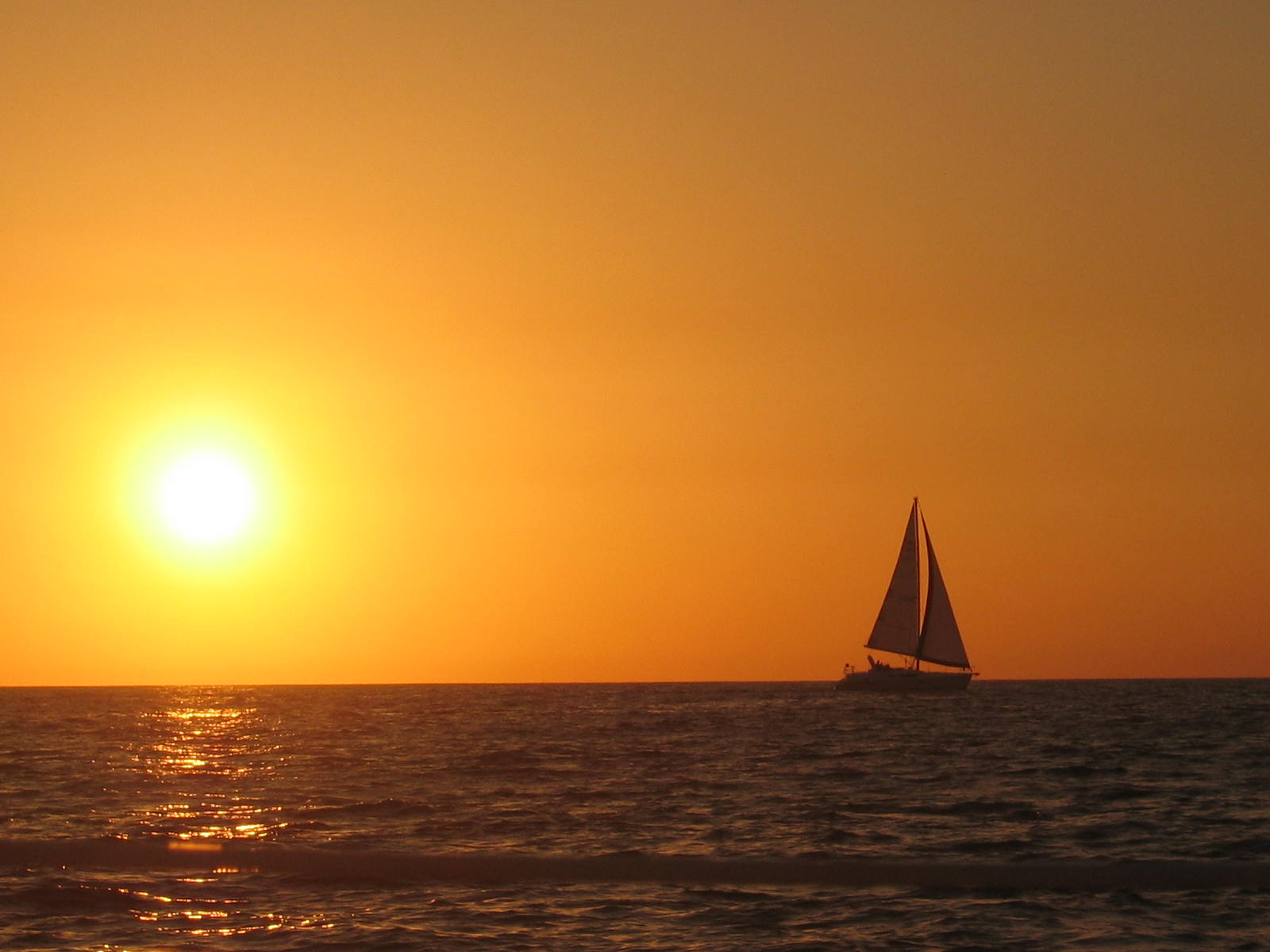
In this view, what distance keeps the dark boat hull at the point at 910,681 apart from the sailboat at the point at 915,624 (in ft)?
0.21

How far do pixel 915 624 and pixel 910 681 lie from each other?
473 cm

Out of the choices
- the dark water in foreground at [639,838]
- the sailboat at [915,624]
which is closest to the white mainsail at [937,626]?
the sailboat at [915,624]

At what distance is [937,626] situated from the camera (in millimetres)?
120562

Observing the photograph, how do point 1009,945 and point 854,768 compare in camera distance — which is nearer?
point 1009,945

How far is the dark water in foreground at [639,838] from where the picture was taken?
17.6 m

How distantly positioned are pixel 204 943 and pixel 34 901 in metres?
3.85

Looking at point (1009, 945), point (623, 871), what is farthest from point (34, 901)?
point (1009, 945)

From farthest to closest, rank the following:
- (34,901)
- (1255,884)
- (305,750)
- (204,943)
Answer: (305,750), (34,901), (204,943), (1255,884)

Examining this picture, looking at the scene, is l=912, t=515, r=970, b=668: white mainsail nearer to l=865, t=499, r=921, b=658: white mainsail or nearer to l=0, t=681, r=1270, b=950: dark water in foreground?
l=865, t=499, r=921, b=658: white mainsail

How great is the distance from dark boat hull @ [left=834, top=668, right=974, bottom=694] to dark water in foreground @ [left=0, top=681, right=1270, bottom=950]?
51366 millimetres

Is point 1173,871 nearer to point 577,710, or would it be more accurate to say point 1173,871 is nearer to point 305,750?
point 305,750

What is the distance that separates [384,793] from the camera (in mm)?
37281

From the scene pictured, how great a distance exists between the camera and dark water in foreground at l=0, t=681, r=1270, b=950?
17594 mm

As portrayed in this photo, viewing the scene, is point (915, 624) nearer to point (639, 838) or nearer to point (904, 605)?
point (904, 605)
